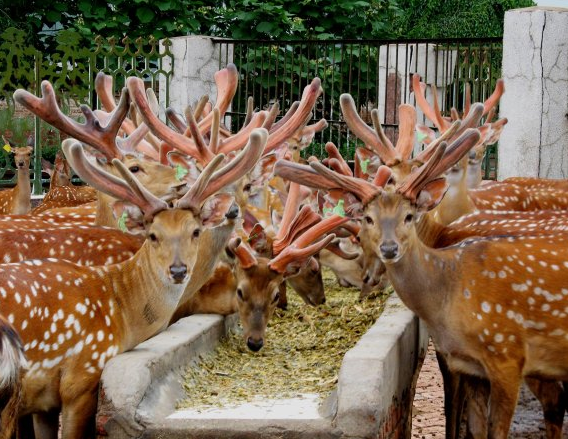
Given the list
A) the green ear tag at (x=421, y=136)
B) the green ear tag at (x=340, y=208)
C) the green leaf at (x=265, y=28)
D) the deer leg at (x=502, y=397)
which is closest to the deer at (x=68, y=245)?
the green ear tag at (x=340, y=208)

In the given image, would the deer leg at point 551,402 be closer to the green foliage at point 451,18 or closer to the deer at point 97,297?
the deer at point 97,297

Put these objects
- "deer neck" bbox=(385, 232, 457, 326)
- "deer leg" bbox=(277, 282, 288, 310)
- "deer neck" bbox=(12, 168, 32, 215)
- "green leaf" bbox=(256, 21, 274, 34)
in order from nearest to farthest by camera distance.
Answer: "deer neck" bbox=(385, 232, 457, 326) < "deer leg" bbox=(277, 282, 288, 310) < "deer neck" bbox=(12, 168, 32, 215) < "green leaf" bbox=(256, 21, 274, 34)

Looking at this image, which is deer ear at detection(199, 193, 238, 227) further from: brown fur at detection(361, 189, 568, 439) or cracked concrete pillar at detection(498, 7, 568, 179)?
cracked concrete pillar at detection(498, 7, 568, 179)

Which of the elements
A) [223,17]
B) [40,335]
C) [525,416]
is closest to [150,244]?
[40,335]

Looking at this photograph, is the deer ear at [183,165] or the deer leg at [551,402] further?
the deer ear at [183,165]

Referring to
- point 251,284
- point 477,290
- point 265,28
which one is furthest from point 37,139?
point 477,290

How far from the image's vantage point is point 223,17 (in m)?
18.0

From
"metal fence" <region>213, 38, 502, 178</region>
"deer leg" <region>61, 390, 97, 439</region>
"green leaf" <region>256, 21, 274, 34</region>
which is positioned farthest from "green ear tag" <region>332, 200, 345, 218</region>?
"green leaf" <region>256, 21, 274, 34</region>

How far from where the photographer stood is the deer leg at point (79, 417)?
17.5 ft

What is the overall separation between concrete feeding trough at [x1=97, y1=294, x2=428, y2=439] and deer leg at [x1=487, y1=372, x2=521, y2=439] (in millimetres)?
463

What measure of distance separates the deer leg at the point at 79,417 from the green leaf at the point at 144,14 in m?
12.4

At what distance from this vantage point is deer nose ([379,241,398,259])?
5793 millimetres

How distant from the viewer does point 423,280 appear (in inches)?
236

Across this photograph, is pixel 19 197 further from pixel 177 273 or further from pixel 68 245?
pixel 177 273
